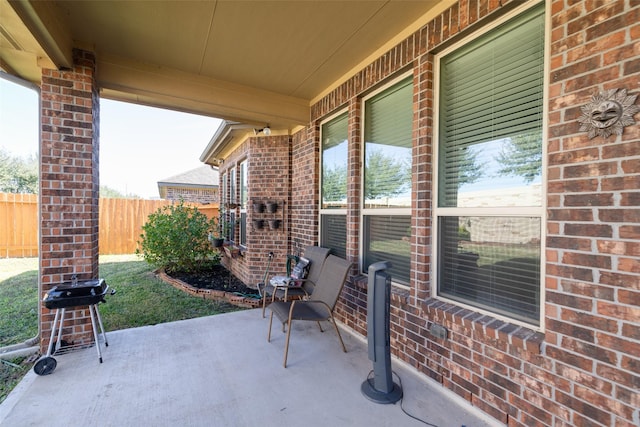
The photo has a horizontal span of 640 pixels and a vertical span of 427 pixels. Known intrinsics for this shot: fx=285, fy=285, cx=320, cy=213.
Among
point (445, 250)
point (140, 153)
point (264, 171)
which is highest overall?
point (140, 153)

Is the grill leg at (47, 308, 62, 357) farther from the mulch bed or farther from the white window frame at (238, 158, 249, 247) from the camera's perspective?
the white window frame at (238, 158, 249, 247)

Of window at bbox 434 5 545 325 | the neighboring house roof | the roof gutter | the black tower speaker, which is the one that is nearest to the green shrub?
the roof gutter

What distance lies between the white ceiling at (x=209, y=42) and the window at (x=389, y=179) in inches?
20.5

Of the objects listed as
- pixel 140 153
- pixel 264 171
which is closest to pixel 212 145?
pixel 264 171

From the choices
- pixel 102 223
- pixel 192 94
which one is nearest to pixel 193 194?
pixel 102 223

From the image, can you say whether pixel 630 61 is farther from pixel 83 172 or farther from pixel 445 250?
pixel 83 172

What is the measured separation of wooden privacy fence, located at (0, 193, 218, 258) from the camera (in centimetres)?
772

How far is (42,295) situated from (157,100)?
2394 millimetres

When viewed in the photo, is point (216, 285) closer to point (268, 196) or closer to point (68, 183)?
point (268, 196)

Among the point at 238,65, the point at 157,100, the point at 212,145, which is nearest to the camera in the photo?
the point at 238,65

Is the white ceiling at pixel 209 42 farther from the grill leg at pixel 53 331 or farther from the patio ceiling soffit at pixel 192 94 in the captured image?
the grill leg at pixel 53 331

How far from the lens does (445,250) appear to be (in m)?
2.34

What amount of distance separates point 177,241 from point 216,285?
4.78 ft

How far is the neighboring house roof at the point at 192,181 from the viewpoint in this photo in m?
13.3
